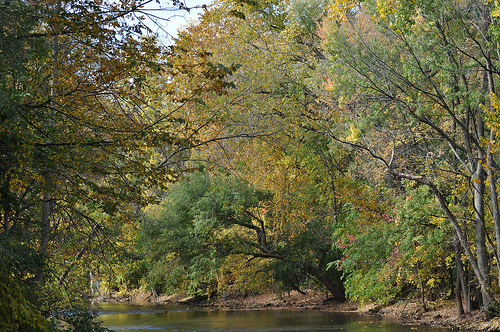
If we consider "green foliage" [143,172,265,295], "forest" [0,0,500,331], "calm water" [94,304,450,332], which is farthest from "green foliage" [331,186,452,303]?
"green foliage" [143,172,265,295]

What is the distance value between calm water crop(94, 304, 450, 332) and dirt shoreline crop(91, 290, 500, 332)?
2.95 feet

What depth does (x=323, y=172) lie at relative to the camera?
842 inches

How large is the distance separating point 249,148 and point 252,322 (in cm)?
928

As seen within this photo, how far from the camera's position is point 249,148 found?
15594mm

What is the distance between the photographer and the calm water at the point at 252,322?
18.4 m

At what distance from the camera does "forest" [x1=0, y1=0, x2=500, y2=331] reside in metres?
7.93

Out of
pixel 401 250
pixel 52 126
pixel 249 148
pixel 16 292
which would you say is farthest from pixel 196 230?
pixel 16 292

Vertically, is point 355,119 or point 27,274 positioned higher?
point 355,119

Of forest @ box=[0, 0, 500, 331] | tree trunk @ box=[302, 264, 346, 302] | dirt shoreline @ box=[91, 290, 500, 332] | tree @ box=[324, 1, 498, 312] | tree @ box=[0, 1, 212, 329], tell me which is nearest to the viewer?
tree @ box=[0, 1, 212, 329]

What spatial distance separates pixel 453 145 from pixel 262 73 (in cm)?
597

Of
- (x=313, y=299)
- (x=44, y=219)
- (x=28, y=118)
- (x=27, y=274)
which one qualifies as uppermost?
(x=28, y=118)

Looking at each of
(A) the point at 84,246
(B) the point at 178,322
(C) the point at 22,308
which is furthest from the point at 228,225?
(C) the point at 22,308

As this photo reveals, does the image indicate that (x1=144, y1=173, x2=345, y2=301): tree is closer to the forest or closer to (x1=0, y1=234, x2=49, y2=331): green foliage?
the forest

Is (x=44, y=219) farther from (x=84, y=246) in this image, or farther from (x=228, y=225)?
(x=228, y=225)
